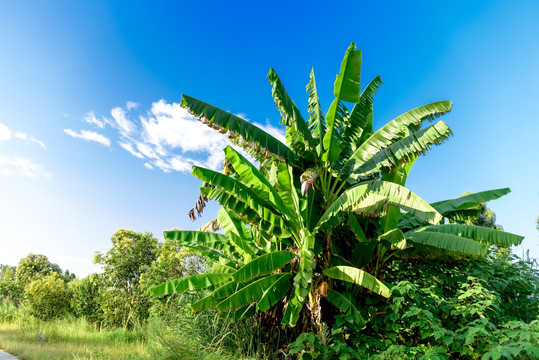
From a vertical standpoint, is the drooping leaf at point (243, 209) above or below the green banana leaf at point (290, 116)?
below

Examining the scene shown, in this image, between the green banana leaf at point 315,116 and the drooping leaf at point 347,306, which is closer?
the drooping leaf at point 347,306

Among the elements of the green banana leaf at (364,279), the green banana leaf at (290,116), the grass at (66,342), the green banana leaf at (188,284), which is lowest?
the grass at (66,342)

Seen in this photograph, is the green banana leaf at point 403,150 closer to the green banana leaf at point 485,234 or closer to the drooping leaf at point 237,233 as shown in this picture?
the green banana leaf at point 485,234

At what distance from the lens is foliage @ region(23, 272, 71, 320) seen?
15.1 m

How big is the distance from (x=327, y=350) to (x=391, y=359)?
1.10 metres

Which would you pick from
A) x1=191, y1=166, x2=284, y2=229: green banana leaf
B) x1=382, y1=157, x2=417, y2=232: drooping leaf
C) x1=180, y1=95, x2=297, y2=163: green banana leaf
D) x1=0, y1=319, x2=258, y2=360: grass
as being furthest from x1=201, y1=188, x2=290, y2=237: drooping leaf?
x1=0, y1=319, x2=258, y2=360: grass

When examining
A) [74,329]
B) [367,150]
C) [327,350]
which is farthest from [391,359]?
[74,329]

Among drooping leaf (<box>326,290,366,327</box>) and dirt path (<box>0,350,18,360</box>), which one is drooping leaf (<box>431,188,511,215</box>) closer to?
drooping leaf (<box>326,290,366,327</box>)

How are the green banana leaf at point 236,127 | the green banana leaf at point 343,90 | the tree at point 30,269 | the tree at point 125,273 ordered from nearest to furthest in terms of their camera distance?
the green banana leaf at point 343,90 < the green banana leaf at point 236,127 < the tree at point 125,273 < the tree at point 30,269

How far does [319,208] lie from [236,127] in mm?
2743

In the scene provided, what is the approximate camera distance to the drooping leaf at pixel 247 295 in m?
6.70

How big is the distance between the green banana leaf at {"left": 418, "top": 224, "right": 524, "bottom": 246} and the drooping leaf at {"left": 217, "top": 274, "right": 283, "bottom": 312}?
13.5ft

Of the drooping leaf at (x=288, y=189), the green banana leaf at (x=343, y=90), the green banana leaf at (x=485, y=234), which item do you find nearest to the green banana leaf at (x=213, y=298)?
the drooping leaf at (x=288, y=189)

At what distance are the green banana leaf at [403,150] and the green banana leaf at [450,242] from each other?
5.24ft
